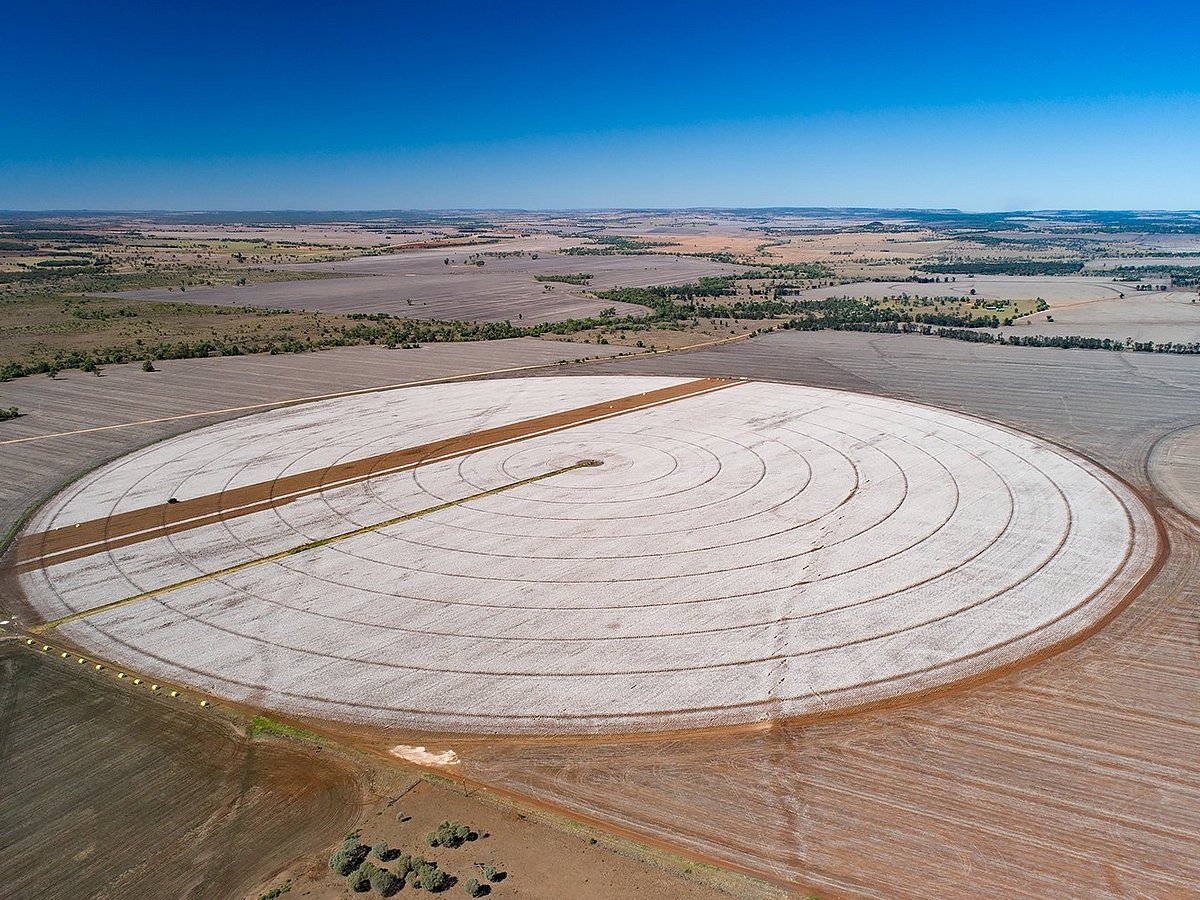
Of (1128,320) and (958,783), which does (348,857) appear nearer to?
(958,783)

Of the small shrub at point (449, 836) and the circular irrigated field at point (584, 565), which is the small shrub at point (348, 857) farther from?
the circular irrigated field at point (584, 565)

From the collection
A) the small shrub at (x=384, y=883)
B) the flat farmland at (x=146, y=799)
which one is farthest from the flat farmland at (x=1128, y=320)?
the small shrub at (x=384, y=883)

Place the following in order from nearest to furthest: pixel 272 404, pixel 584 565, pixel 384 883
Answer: pixel 384 883 → pixel 584 565 → pixel 272 404

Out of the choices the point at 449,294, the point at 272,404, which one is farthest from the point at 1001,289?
the point at 272,404

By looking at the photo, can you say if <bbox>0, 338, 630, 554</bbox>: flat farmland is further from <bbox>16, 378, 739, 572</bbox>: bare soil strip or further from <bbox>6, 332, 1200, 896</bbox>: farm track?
<bbox>6, 332, 1200, 896</bbox>: farm track

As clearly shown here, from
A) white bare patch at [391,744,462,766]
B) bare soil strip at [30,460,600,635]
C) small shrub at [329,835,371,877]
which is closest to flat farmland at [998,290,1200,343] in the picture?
bare soil strip at [30,460,600,635]
